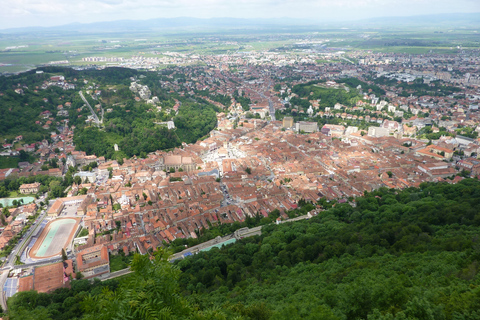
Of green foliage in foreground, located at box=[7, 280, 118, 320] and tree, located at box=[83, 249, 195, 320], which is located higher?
tree, located at box=[83, 249, 195, 320]

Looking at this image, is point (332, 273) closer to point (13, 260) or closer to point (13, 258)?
point (13, 260)

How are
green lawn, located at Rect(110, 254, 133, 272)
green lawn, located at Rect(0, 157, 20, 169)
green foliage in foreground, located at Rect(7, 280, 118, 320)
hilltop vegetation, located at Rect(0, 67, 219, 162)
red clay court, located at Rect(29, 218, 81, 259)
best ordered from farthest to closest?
hilltop vegetation, located at Rect(0, 67, 219, 162)
green lawn, located at Rect(0, 157, 20, 169)
red clay court, located at Rect(29, 218, 81, 259)
green lawn, located at Rect(110, 254, 133, 272)
green foliage in foreground, located at Rect(7, 280, 118, 320)

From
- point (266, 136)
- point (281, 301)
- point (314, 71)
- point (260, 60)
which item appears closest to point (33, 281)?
point (281, 301)

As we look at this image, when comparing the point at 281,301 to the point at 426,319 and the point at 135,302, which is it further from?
the point at 135,302

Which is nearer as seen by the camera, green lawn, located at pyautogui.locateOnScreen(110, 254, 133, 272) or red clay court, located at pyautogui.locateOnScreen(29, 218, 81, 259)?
green lawn, located at pyautogui.locateOnScreen(110, 254, 133, 272)

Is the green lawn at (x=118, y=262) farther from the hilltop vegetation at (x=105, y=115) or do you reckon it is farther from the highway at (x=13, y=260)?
the hilltop vegetation at (x=105, y=115)

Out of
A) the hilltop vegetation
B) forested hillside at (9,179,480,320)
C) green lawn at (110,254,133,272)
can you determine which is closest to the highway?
forested hillside at (9,179,480,320)

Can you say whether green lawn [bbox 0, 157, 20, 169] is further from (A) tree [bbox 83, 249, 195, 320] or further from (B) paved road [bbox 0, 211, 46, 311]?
(A) tree [bbox 83, 249, 195, 320]

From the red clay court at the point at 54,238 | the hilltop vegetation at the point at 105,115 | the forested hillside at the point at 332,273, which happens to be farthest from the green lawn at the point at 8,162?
the forested hillside at the point at 332,273

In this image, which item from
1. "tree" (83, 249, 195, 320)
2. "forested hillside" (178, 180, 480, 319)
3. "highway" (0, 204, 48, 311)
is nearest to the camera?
"tree" (83, 249, 195, 320)
